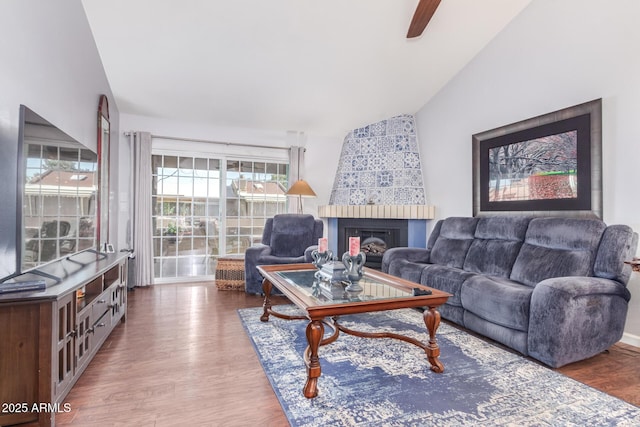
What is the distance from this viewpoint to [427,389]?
1797 mm

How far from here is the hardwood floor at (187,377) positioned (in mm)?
1581

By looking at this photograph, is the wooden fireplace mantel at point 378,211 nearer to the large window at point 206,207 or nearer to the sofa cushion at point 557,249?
the large window at point 206,207

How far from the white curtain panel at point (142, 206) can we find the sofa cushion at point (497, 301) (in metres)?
3.73

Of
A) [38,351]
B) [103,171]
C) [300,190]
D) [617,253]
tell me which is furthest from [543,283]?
[103,171]

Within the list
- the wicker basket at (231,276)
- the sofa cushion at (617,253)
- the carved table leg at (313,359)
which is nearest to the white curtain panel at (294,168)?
the wicker basket at (231,276)

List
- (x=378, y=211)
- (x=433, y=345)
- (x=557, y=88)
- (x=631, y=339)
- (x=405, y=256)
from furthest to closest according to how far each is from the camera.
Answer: (x=378, y=211), (x=405, y=256), (x=557, y=88), (x=631, y=339), (x=433, y=345)

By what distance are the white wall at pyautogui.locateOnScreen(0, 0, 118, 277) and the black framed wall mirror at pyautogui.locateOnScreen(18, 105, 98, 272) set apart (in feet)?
0.21

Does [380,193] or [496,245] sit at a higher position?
[380,193]

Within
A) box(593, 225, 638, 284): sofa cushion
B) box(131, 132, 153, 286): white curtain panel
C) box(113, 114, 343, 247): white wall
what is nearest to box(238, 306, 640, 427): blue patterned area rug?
box(593, 225, 638, 284): sofa cushion

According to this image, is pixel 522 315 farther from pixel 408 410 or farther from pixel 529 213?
pixel 529 213

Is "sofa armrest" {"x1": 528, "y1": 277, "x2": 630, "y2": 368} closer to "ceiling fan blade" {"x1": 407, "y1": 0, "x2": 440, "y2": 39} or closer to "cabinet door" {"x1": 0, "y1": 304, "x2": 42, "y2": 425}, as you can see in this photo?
"ceiling fan blade" {"x1": 407, "y1": 0, "x2": 440, "y2": 39}

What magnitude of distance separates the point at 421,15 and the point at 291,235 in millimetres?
2729

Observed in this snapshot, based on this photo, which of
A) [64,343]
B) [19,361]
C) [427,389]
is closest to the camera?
[19,361]

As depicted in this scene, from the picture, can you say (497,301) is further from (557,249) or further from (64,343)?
(64,343)
